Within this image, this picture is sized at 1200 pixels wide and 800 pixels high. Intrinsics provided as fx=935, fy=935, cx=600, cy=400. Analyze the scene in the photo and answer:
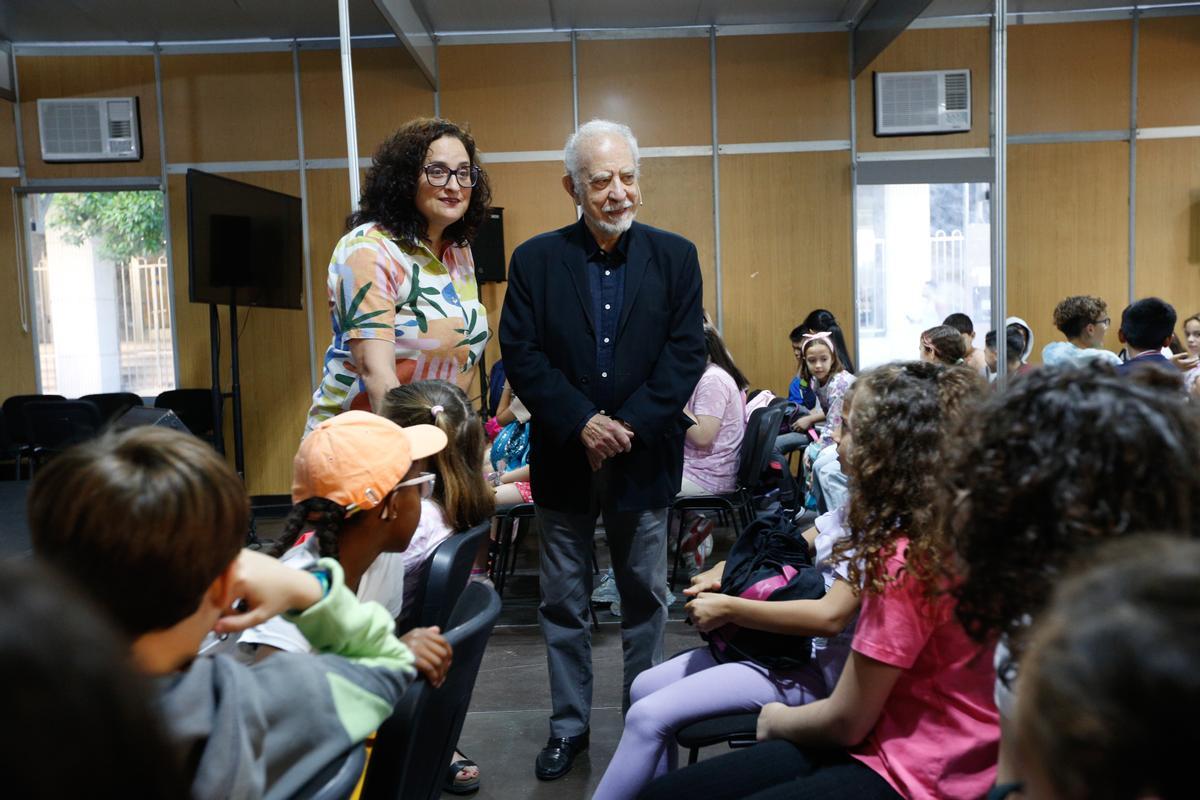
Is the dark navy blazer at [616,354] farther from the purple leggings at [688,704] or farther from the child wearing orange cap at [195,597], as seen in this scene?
the child wearing orange cap at [195,597]

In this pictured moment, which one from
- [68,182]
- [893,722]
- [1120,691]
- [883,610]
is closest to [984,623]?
[883,610]

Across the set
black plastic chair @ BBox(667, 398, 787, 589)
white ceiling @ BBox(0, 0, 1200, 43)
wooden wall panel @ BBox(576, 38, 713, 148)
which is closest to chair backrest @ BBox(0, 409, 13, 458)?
white ceiling @ BBox(0, 0, 1200, 43)

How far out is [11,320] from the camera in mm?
7098

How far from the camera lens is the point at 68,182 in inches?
278

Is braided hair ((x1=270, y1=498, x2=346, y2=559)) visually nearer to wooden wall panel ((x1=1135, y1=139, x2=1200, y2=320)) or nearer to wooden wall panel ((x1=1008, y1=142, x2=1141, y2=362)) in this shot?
wooden wall panel ((x1=1008, y1=142, x2=1141, y2=362))

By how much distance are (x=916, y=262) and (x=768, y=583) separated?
5909 millimetres

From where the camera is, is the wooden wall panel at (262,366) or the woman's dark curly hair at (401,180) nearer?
the woman's dark curly hair at (401,180)

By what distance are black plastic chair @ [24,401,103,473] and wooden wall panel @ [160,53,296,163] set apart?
2.26 meters

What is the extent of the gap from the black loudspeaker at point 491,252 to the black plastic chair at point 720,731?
207 inches

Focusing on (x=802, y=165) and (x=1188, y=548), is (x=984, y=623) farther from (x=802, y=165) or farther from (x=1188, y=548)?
(x=802, y=165)

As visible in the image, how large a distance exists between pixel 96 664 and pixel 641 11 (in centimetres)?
694

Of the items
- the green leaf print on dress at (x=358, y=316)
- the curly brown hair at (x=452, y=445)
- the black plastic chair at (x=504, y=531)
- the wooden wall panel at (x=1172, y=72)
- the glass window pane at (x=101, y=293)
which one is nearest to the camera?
the curly brown hair at (x=452, y=445)

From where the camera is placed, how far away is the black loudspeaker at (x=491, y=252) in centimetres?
664

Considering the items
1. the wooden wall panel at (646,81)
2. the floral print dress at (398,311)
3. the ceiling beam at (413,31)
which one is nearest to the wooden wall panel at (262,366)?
the ceiling beam at (413,31)
